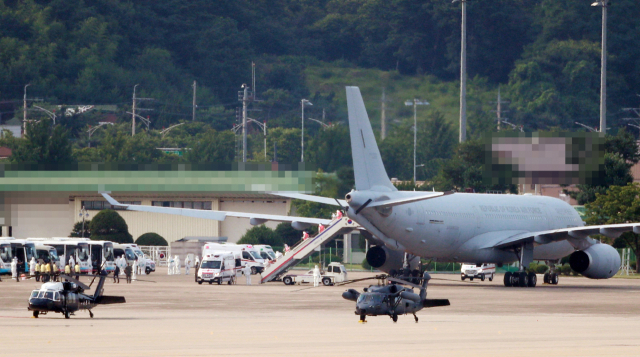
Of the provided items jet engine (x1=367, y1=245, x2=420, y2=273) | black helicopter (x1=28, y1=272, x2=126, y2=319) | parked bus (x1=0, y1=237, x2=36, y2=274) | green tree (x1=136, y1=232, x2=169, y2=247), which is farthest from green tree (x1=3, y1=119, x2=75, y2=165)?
black helicopter (x1=28, y1=272, x2=126, y2=319)

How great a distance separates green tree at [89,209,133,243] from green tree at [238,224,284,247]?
9.15m

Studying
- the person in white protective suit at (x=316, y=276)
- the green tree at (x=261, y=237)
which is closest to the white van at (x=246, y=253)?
the green tree at (x=261, y=237)

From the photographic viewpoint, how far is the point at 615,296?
45.1 m

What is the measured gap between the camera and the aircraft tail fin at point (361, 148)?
4522cm

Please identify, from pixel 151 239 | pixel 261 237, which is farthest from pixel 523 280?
pixel 151 239

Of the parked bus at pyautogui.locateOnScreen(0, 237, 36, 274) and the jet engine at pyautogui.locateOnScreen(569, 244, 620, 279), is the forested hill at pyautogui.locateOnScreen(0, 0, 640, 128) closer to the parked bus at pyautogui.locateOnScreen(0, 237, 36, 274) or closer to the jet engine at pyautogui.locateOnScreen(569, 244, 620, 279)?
the parked bus at pyautogui.locateOnScreen(0, 237, 36, 274)

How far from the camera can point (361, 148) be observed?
4534 centimetres

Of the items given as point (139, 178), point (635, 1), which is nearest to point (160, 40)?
point (635, 1)

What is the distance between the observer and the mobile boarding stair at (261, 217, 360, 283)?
55312mm

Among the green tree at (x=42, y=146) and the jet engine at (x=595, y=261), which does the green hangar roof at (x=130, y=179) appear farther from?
the jet engine at (x=595, y=261)

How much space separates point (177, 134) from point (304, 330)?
386 feet

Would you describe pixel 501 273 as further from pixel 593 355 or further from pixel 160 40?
pixel 160 40

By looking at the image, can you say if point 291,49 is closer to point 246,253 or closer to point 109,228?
point 109,228

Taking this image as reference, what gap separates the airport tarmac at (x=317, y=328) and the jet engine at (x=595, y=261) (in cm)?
784
